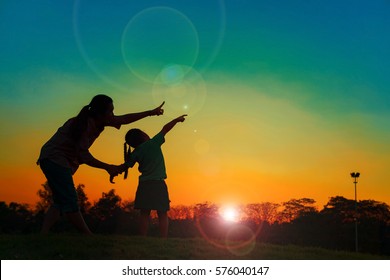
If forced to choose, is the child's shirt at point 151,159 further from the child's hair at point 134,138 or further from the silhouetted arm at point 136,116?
the silhouetted arm at point 136,116

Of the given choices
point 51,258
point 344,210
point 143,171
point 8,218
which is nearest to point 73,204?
point 51,258

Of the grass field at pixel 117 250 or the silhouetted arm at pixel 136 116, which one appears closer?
the grass field at pixel 117 250

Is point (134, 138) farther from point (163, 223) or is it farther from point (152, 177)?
point (163, 223)

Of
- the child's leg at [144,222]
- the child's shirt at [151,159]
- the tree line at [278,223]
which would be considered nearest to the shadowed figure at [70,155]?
the child's shirt at [151,159]

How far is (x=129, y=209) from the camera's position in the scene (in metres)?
68.4

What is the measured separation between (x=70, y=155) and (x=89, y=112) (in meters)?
0.87

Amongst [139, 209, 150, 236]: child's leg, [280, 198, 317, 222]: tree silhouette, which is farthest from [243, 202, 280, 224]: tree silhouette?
[139, 209, 150, 236]: child's leg

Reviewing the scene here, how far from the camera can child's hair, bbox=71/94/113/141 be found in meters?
9.05

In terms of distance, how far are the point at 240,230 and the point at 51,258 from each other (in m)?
50.2

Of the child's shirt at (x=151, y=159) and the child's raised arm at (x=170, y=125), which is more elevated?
the child's raised arm at (x=170, y=125)

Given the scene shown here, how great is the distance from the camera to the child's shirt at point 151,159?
33.6ft

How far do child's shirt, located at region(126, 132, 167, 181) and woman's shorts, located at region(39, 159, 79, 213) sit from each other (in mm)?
1620

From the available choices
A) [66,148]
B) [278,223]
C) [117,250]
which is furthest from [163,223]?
[278,223]

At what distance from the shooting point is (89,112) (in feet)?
30.4
